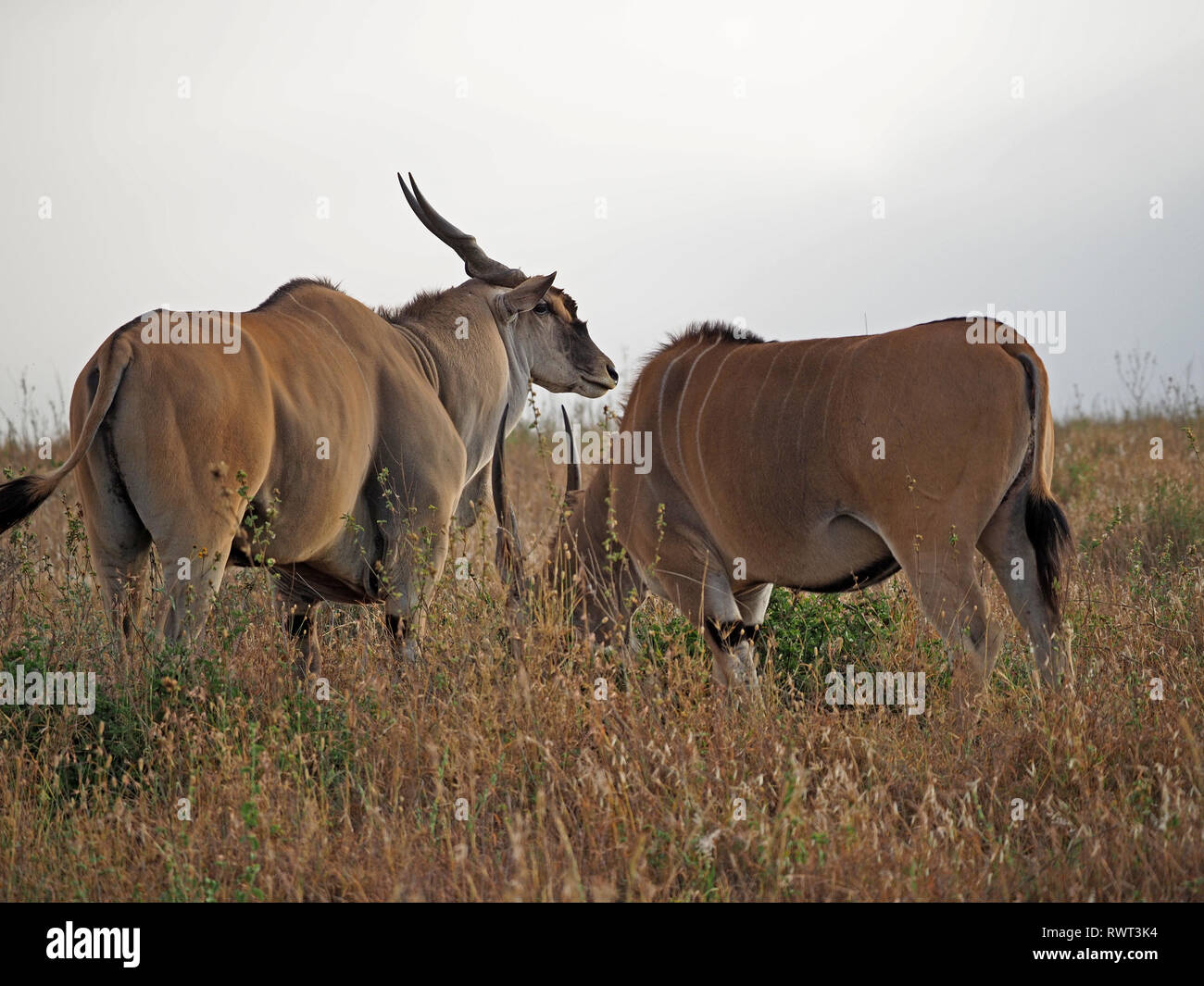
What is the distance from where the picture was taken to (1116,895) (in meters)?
3.25

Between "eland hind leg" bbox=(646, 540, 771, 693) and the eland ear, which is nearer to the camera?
"eland hind leg" bbox=(646, 540, 771, 693)

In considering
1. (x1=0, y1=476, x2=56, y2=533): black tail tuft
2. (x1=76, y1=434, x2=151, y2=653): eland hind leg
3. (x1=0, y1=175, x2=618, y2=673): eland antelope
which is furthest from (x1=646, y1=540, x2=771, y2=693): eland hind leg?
(x1=0, y1=476, x2=56, y2=533): black tail tuft

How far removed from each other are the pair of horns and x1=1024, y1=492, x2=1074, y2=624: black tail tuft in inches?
116

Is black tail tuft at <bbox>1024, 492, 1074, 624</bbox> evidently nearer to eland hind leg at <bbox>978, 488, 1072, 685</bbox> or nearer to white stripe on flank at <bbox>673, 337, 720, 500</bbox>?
eland hind leg at <bbox>978, 488, 1072, 685</bbox>

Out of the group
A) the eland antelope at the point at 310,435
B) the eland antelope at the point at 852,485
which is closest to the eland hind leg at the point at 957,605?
the eland antelope at the point at 852,485

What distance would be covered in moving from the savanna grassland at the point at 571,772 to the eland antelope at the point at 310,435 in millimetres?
286

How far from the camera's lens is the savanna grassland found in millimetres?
3287

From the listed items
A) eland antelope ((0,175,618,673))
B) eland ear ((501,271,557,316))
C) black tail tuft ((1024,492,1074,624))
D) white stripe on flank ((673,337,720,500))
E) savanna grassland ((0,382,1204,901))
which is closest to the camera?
savanna grassland ((0,382,1204,901))

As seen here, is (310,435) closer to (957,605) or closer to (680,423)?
(680,423)

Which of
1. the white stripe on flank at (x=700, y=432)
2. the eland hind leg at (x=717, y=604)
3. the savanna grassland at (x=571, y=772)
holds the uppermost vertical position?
the white stripe on flank at (x=700, y=432)

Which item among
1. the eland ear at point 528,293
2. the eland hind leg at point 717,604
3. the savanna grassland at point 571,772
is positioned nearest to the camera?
the savanna grassland at point 571,772

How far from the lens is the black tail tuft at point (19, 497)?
4.02m

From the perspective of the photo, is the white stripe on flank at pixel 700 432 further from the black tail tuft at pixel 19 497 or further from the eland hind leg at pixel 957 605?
the black tail tuft at pixel 19 497

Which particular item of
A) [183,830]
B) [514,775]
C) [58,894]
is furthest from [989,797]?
[58,894]
